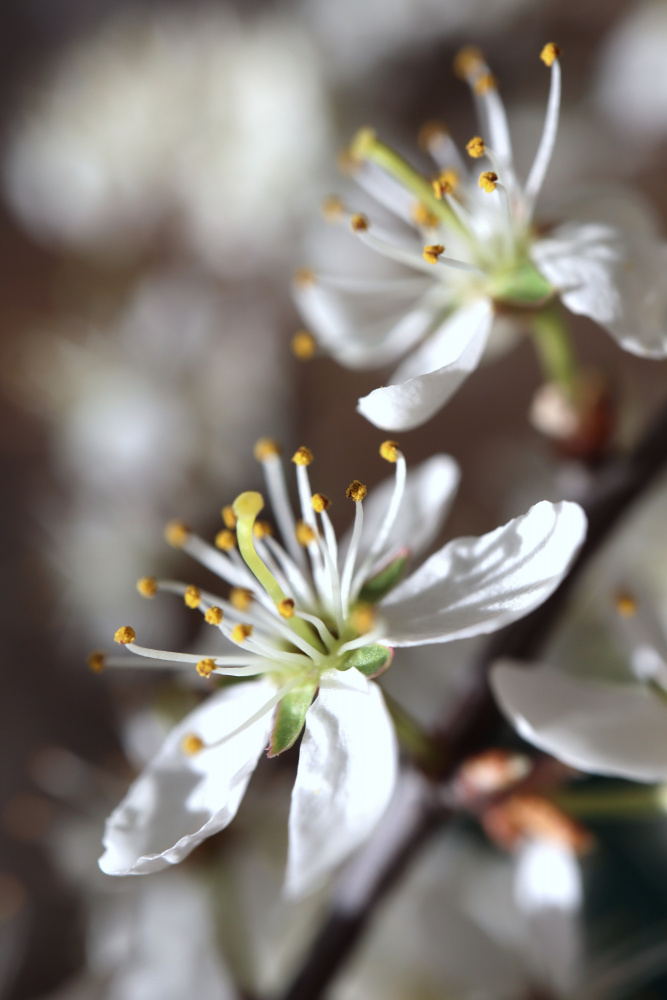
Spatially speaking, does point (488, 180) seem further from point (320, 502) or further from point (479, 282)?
point (320, 502)

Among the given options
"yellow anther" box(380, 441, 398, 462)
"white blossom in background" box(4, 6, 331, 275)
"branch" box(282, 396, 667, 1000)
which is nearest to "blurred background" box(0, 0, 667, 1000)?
"white blossom in background" box(4, 6, 331, 275)

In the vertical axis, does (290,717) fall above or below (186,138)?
below

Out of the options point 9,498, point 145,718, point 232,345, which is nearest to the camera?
point 145,718

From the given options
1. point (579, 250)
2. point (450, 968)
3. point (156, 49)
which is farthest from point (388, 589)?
point (156, 49)

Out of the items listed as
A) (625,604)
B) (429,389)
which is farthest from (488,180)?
(625,604)

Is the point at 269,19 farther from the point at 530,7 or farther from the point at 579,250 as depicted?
the point at 579,250

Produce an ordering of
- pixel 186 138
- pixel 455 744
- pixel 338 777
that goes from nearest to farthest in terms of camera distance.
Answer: pixel 338 777 < pixel 455 744 < pixel 186 138

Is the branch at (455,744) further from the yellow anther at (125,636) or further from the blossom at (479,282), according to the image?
the yellow anther at (125,636)
